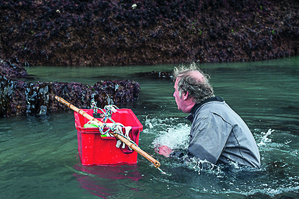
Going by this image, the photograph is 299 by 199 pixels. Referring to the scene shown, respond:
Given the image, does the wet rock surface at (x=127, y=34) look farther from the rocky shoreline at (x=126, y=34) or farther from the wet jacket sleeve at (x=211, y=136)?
the wet jacket sleeve at (x=211, y=136)

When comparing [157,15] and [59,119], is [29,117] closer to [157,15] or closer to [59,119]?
[59,119]

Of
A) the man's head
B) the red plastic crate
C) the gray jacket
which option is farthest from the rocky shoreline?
the gray jacket

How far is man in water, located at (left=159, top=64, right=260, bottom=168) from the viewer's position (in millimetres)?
2990

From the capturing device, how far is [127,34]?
1984 centimetres

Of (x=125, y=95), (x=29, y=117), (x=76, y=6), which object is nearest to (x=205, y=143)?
(x=29, y=117)

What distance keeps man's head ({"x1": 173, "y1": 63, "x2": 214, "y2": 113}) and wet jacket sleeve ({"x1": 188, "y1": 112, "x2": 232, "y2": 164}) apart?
35 centimetres

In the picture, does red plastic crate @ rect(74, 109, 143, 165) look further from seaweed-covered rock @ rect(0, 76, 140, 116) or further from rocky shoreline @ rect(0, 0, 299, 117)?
rocky shoreline @ rect(0, 0, 299, 117)

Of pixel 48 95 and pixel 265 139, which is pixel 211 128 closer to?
pixel 265 139

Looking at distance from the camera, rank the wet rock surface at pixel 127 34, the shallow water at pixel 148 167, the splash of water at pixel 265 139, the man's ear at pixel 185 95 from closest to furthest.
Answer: the shallow water at pixel 148 167 < the man's ear at pixel 185 95 < the splash of water at pixel 265 139 < the wet rock surface at pixel 127 34

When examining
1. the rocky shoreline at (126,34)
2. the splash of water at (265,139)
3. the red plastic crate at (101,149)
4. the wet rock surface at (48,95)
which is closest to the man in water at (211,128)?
the red plastic crate at (101,149)

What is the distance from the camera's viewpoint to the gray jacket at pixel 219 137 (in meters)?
2.99

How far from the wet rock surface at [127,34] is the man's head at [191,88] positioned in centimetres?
1615

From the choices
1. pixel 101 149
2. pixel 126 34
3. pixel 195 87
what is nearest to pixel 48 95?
pixel 101 149

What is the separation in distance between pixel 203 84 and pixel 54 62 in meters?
17.3
